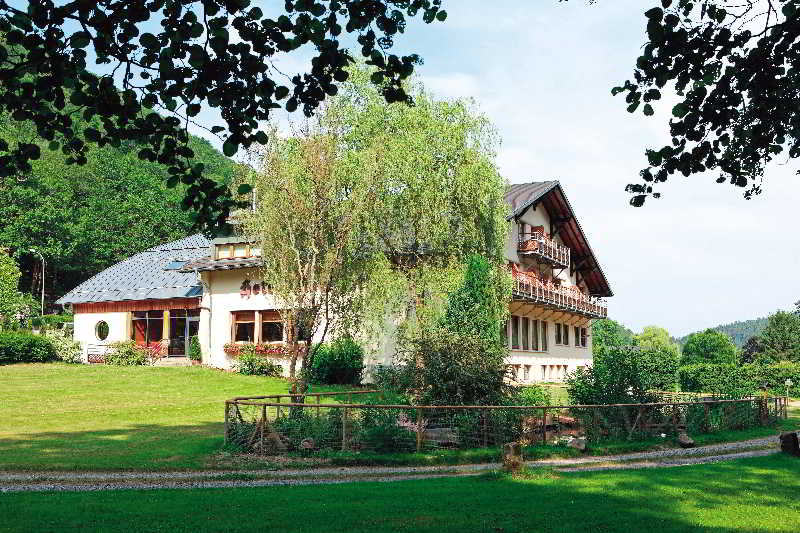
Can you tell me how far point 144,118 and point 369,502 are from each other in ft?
20.8

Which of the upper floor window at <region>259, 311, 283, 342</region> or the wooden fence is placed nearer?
the wooden fence

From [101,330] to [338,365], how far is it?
17794 mm

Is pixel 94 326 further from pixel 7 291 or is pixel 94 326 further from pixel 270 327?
pixel 270 327

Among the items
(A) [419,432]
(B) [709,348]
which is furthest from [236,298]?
(B) [709,348]

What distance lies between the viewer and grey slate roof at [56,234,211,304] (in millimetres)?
44062

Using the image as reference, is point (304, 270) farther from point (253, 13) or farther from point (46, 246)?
point (46, 246)

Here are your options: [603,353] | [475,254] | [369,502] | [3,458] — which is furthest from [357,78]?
[369,502]

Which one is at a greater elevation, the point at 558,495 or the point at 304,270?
the point at 304,270

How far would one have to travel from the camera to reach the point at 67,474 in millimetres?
14867

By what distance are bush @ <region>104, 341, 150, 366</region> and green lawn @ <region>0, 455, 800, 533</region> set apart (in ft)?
97.4

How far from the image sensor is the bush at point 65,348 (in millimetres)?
41219

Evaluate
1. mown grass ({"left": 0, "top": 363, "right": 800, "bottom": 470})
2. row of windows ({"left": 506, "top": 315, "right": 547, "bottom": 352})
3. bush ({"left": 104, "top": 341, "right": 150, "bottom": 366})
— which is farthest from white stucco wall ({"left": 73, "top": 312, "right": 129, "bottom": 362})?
row of windows ({"left": 506, "top": 315, "right": 547, "bottom": 352})

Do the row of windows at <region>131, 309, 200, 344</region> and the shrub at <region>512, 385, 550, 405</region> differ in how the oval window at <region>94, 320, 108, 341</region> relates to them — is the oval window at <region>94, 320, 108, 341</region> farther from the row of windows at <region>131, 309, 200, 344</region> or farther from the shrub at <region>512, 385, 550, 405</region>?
the shrub at <region>512, 385, 550, 405</region>

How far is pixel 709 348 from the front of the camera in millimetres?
65375
